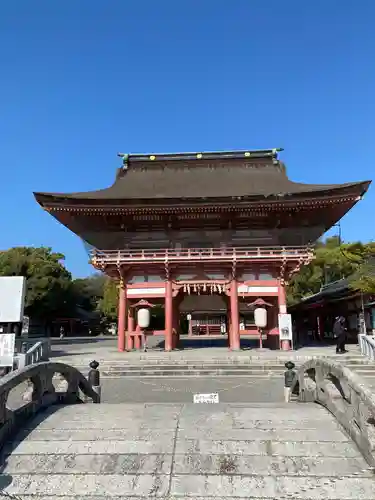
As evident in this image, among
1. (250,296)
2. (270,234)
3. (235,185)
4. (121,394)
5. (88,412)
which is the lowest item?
(121,394)

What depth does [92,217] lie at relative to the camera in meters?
24.1

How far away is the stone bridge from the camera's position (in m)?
3.72

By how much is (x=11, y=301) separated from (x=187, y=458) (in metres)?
13.3

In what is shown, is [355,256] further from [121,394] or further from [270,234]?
[121,394]

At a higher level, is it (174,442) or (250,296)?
(250,296)

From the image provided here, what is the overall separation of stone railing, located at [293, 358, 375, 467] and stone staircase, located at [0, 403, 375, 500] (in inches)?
5.2

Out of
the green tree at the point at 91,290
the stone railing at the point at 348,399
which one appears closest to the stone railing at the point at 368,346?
the stone railing at the point at 348,399

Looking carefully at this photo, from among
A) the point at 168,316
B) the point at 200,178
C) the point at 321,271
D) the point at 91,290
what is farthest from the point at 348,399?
the point at 91,290

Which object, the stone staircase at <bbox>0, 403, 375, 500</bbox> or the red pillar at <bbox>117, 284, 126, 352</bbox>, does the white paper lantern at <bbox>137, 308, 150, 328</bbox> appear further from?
the stone staircase at <bbox>0, 403, 375, 500</bbox>

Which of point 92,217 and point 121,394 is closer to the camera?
point 121,394

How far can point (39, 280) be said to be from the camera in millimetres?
47969

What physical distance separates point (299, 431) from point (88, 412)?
277 centimetres

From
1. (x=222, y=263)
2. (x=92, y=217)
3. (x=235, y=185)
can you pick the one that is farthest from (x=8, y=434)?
(x=235, y=185)

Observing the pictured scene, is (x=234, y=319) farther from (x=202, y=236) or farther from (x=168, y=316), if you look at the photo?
(x=202, y=236)
